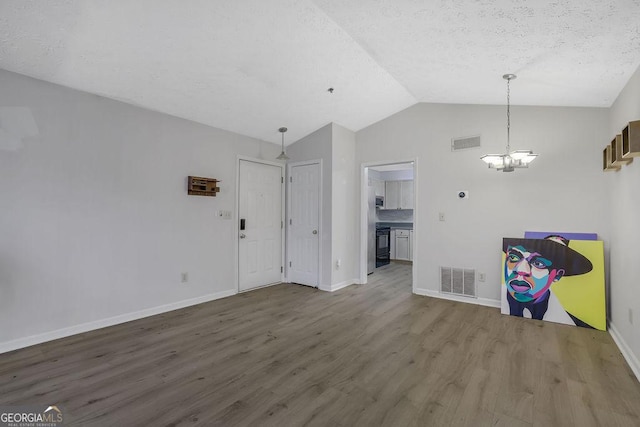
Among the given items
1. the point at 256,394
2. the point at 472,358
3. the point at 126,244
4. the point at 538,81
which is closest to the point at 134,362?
the point at 256,394

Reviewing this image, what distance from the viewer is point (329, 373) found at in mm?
2398

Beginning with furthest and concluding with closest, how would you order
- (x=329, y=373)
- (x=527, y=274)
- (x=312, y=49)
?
(x=527, y=274), (x=312, y=49), (x=329, y=373)

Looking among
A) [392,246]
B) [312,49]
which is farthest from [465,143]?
[392,246]

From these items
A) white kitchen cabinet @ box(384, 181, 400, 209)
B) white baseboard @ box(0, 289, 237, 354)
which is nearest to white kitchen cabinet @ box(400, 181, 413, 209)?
white kitchen cabinet @ box(384, 181, 400, 209)

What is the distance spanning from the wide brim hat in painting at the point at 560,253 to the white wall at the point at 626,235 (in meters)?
0.26

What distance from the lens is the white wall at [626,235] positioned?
249cm

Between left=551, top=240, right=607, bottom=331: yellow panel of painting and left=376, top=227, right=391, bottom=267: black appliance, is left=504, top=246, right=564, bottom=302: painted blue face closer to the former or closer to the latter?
left=551, top=240, right=607, bottom=331: yellow panel of painting

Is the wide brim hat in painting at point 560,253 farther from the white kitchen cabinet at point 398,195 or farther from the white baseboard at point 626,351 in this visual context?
the white kitchen cabinet at point 398,195

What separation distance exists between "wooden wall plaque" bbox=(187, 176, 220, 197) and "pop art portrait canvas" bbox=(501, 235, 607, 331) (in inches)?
160

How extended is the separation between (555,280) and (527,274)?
0.28 metres

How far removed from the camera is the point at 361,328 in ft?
11.0

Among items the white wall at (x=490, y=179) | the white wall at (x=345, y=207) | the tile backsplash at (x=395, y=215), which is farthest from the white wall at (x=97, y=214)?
the tile backsplash at (x=395, y=215)

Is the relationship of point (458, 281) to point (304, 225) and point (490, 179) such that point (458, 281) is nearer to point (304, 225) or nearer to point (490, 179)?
point (490, 179)

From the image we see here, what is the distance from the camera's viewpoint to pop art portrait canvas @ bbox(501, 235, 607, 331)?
339 centimetres
